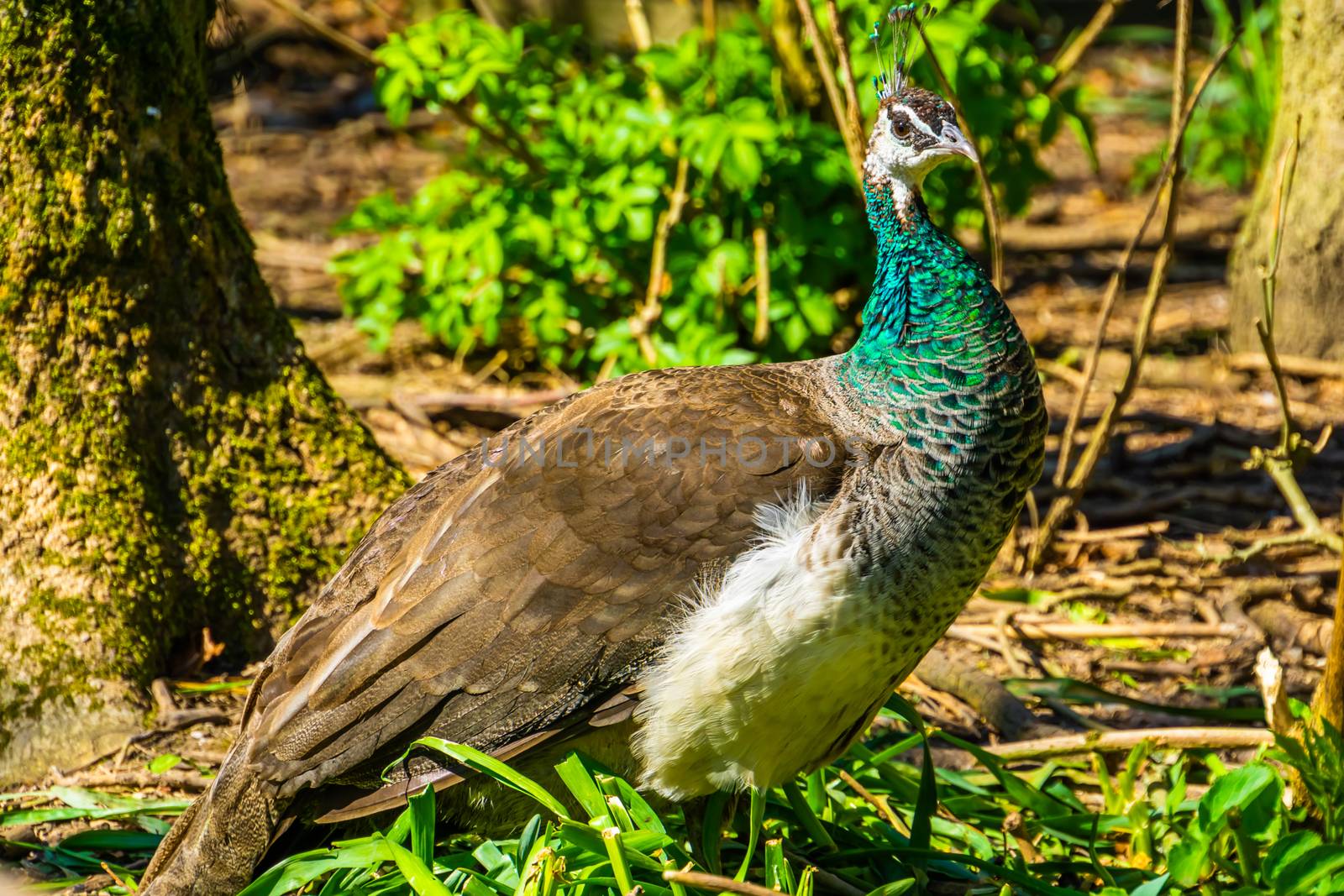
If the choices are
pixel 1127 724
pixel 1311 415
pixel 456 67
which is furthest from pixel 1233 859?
pixel 456 67

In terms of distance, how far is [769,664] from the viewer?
2.73 metres

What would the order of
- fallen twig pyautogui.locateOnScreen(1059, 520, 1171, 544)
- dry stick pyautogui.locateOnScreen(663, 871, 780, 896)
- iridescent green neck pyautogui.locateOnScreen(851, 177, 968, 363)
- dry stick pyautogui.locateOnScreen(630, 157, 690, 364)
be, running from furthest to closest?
dry stick pyautogui.locateOnScreen(630, 157, 690, 364) < fallen twig pyautogui.locateOnScreen(1059, 520, 1171, 544) < iridescent green neck pyautogui.locateOnScreen(851, 177, 968, 363) < dry stick pyautogui.locateOnScreen(663, 871, 780, 896)

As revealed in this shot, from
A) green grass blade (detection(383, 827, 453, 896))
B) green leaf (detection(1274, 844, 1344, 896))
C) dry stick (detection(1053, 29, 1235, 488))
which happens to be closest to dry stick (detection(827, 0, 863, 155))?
dry stick (detection(1053, 29, 1235, 488))

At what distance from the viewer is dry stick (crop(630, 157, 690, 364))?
5.24 meters

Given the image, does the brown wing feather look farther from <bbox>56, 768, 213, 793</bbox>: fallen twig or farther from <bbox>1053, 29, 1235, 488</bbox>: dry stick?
<bbox>1053, 29, 1235, 488</bbox>: dry stick

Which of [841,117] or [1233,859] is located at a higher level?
[841,117]

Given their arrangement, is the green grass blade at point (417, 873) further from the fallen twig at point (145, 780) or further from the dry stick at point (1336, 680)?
the dry stick at point (1336, 680)

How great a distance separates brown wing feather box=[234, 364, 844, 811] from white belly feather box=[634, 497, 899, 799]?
66 mm

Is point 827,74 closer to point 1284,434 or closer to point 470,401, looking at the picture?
point 1284,434

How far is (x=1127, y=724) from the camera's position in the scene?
3955 mm

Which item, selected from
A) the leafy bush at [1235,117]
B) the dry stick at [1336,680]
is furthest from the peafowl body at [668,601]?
the leafy bush at [1235,117]

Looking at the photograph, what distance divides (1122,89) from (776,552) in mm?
8504

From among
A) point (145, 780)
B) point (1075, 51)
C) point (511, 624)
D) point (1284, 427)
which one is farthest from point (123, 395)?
point (1075, 51)

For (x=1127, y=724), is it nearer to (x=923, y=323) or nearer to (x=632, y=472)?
(x=923, y=323)
